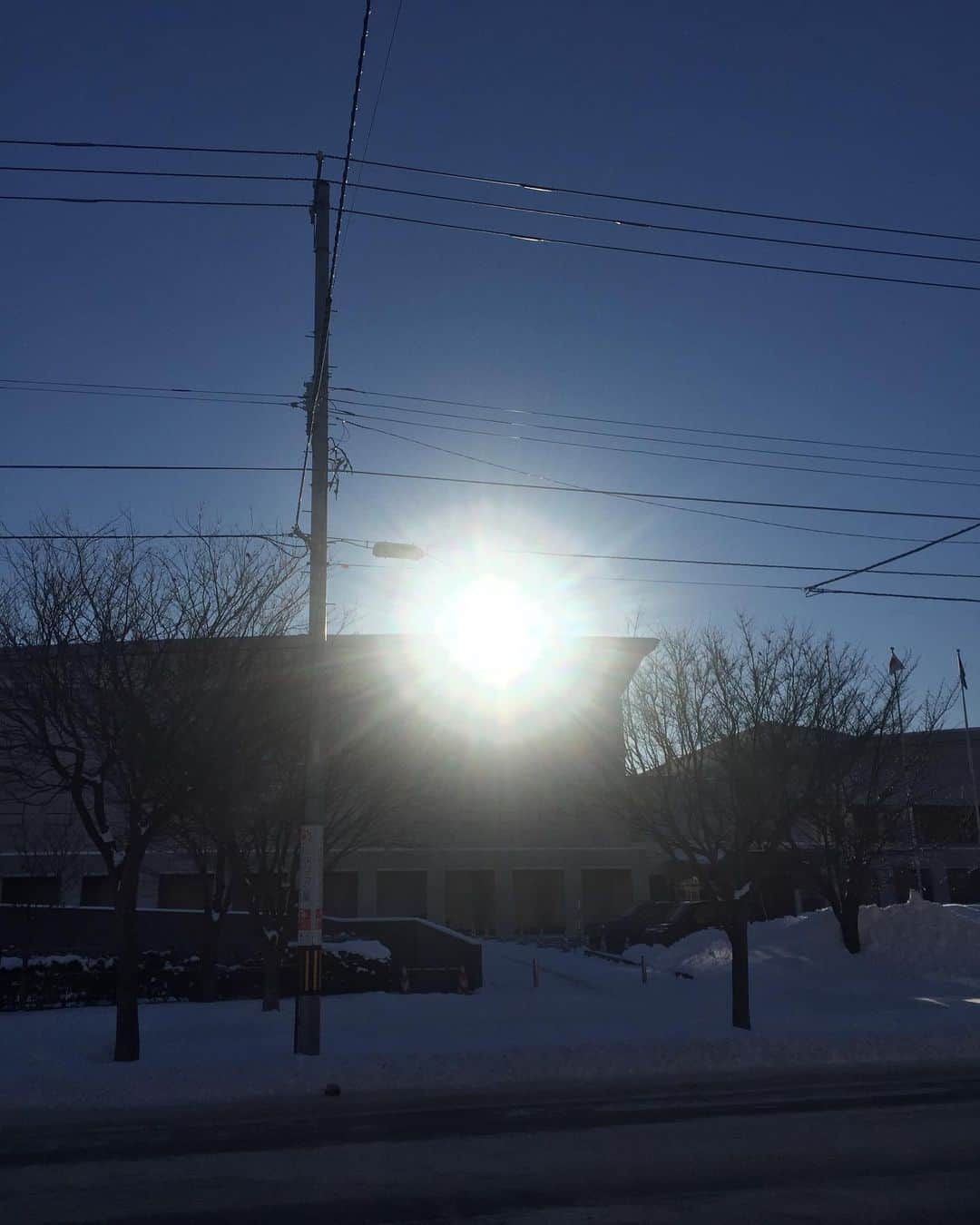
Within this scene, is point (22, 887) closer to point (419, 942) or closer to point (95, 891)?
point (95, 891)

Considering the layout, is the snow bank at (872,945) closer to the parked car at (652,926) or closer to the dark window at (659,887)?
the parked car at (652,926)

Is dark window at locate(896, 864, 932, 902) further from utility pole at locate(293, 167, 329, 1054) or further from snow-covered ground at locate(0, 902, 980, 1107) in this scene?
utility pole at locate(293, 167, 329, 1054)

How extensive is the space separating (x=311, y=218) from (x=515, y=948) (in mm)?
25829

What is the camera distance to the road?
7.27 meters

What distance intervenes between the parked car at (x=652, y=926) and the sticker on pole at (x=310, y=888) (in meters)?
18.2

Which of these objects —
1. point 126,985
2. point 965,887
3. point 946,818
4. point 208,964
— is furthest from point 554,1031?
point 965,887

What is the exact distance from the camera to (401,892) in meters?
44.1

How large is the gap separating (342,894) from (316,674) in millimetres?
31085

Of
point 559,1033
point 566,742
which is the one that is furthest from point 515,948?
point 559,1033

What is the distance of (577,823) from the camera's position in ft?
145

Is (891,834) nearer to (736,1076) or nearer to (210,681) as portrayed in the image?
(736,1076)

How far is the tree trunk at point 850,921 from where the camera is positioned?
25.8 m

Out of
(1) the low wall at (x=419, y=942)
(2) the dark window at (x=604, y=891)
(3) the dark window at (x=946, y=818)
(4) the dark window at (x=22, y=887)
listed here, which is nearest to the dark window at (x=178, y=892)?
(4) the dark window at (x=22, y=887)

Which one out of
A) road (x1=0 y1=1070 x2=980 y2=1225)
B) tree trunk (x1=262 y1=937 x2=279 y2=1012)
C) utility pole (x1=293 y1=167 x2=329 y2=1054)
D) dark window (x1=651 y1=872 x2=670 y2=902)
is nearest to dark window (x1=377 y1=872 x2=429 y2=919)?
dark window (x1=651 y1=872 x2=670 y2=902)
